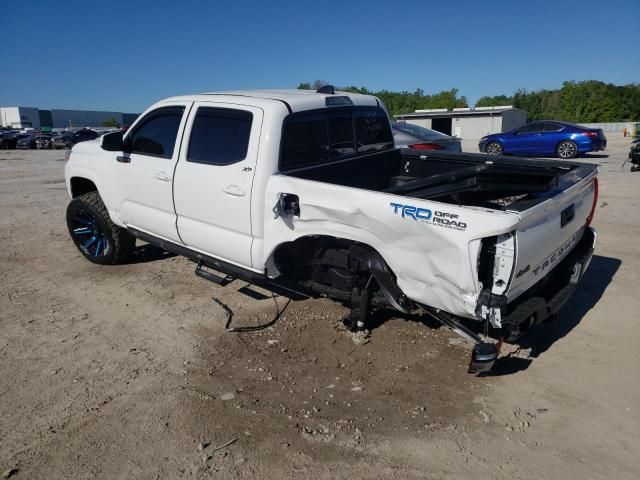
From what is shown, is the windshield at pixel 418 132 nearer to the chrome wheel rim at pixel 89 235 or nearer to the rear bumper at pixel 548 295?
the rear bumper at pixel 548 295

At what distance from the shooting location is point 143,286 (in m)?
5.34

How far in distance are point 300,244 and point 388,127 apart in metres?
2.05

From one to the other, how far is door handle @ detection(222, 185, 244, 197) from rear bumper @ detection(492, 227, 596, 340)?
7.23 feet

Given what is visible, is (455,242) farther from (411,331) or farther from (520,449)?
(411,331)

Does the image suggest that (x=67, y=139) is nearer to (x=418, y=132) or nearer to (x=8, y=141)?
(x=8, y=141)

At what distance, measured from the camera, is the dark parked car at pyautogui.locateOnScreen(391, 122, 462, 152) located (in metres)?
9.03

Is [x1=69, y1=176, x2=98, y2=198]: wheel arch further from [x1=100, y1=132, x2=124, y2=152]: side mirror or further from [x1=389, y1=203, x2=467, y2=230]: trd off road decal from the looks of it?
[x1=389, y1=203, x2=467, y2=230]: trd off road decal

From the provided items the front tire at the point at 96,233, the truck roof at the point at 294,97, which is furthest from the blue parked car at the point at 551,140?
the front tire at the point at 96,233

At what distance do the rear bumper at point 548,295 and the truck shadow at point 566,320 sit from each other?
0.85ft

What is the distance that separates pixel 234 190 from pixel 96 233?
283 centimetres

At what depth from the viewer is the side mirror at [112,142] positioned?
5.01 meters

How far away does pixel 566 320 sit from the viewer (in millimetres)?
4430

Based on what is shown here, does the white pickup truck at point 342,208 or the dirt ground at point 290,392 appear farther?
the white pickup truck at point 342,208

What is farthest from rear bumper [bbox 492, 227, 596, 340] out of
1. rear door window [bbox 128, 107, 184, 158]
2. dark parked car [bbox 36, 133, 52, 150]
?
dark parked car [bbox 36, 133, 52, 150]
